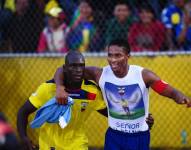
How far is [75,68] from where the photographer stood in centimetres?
569

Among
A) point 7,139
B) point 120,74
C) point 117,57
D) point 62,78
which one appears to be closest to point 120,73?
point 120,74

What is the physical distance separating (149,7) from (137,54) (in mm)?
650

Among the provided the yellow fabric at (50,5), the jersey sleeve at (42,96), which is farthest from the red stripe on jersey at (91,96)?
the yellow fabric at (50,5)

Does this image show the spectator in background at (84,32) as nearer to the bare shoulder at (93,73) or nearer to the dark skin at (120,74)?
the bare shoulder at (93,73)

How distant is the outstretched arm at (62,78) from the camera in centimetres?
560

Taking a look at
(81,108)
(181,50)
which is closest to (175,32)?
(181,50)

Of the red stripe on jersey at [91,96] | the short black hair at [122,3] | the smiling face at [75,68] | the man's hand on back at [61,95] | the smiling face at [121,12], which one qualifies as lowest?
the red stripe on jersey at [91,96]

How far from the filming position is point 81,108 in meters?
5.93

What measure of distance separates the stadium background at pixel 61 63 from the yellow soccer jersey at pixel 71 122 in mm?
2225

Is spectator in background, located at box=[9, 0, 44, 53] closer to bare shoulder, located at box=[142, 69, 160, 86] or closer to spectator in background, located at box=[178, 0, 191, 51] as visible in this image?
spectator in background, located at box=[178, 0, 191, 51]

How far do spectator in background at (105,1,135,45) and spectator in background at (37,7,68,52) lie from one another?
606 mm

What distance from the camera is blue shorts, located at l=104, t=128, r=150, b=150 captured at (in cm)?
578

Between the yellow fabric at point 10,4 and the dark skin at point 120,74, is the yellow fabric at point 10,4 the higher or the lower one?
the higher one

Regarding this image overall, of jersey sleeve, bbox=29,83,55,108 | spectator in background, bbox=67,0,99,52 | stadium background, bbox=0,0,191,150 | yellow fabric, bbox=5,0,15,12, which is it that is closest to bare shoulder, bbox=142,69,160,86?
jersey sleeve, bbox=29,83,55,108
